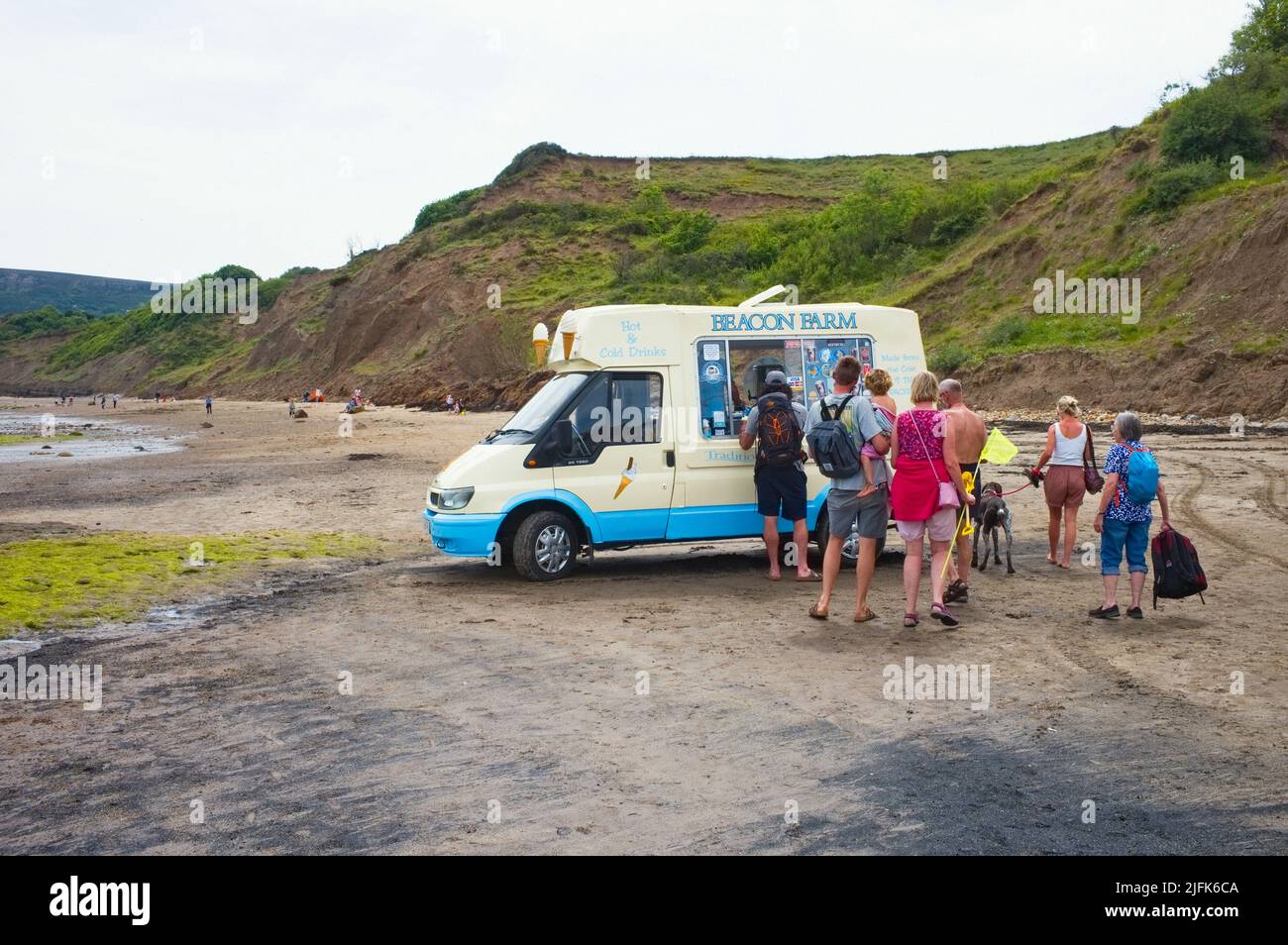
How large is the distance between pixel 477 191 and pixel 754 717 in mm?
108934

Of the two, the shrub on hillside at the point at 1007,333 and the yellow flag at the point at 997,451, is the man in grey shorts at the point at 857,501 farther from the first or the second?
the shrub on hillside at the point at 1007,333

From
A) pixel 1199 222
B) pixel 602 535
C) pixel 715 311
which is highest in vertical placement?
pixel 1199 222

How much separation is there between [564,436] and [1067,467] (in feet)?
16.7

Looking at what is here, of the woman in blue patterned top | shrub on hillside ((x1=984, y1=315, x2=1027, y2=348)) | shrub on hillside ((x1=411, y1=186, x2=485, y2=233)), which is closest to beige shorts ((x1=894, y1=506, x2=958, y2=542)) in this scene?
the woman in blue patterned top

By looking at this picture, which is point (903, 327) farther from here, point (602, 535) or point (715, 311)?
point (602, 535)

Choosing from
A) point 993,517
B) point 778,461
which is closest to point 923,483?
point 778,461

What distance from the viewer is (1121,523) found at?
368 inches

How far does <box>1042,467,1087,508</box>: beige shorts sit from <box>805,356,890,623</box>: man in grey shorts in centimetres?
303

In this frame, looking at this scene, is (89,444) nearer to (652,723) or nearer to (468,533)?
(468,533)

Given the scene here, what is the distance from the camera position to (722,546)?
1412 centimetres

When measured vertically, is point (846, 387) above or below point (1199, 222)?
below

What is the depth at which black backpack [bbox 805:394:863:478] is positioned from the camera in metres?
9.66

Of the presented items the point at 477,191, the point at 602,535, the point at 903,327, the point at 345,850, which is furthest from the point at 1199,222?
the point at 477,191

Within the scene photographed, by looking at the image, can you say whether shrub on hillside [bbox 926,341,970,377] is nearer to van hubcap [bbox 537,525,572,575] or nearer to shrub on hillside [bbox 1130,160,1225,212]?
shrub on hillside [bbox 1130,160,1225,212]
